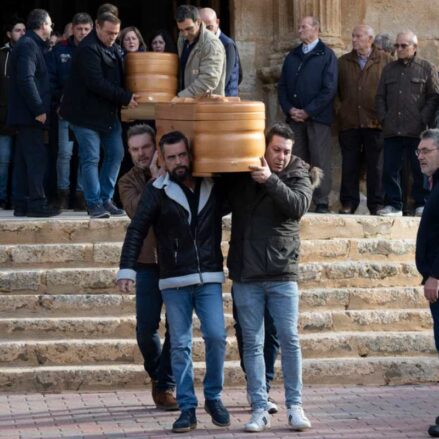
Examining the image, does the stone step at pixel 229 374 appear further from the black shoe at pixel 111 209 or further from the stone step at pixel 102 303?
the black shoe at pixel 111 209

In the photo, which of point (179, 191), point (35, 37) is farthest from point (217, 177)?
point (35, 37)

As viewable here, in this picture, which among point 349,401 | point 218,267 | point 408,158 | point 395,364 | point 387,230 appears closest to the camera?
point 218,267

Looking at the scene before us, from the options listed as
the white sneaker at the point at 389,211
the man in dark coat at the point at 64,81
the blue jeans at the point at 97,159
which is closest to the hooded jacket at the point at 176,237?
the blue jeans at the point at 97,159

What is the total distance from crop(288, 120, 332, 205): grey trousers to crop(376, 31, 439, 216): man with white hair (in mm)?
571

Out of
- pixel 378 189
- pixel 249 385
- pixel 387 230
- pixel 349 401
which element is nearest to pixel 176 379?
pixel 249 385

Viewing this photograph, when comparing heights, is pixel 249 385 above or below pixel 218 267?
below

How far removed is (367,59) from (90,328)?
4360 mm

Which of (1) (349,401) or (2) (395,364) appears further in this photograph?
(2) (395,364)

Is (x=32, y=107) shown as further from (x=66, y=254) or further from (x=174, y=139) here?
(x=174, y=139)

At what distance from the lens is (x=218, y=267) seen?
873 cm

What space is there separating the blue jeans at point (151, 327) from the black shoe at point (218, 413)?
24.5 inches

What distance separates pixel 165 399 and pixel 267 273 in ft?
4.09

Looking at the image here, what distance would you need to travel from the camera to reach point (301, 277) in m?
11.3

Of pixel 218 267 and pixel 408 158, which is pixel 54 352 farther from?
pixel 408 158
